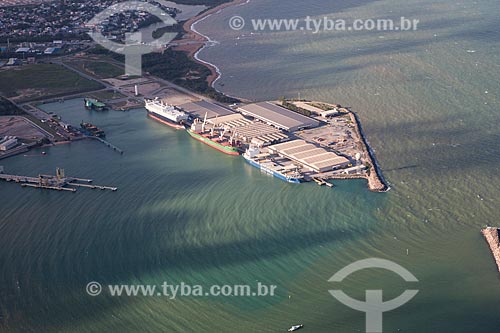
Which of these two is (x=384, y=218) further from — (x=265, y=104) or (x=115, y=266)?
(x=265, y=104)

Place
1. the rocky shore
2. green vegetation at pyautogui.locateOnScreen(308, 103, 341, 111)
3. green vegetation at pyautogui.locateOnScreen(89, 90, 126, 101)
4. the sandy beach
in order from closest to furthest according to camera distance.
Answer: the rocky shore, green vegetation at pyautogui.locateOnScreen(308, 103, 341, 111), green vegetation at pyautogui.locateOnScreen(89, 90, 126, 101), the sandy beach

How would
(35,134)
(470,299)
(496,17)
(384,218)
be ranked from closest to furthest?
(470,299), (384,218), (35,134), (496,17)

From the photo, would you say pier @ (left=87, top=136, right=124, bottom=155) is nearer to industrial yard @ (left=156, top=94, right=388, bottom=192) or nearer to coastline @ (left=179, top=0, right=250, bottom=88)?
industrial yard @ (left=156, top=94, right=388, bottom=192)

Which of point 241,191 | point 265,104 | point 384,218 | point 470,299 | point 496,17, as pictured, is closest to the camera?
point 470,299

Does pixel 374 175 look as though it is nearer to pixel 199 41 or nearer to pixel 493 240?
pixel 493 240

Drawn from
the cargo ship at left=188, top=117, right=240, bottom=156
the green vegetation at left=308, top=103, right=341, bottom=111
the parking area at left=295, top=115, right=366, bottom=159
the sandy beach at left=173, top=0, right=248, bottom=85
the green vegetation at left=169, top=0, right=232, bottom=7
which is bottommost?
the cargo ship at left=188, top=117, right=240, bottom=156

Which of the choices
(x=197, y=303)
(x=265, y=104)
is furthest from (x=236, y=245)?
(x=265, y=104)

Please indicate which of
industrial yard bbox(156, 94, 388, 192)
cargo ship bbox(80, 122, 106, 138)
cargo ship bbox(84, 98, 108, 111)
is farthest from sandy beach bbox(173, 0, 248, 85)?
cargo ship bbox(80, 122, 106, 138)
